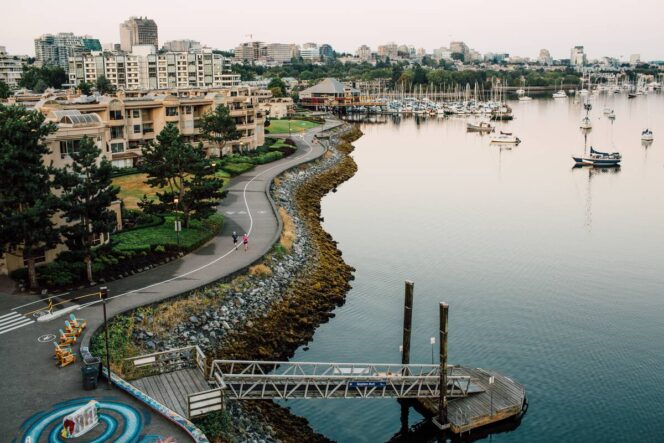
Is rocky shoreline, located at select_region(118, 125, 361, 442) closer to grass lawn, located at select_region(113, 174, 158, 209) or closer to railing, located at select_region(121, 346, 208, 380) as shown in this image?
railing, located at select_region(121, 346, 208, 380)

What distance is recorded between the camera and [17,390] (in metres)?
29.7

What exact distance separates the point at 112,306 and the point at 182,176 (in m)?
20.8

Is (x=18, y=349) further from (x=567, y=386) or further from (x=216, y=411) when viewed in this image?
(x=567, y=386)

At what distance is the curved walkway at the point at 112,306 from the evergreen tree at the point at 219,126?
80.0ft

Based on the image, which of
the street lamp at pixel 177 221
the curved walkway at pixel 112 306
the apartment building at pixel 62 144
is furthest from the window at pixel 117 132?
the street lamp at pixel 177 221

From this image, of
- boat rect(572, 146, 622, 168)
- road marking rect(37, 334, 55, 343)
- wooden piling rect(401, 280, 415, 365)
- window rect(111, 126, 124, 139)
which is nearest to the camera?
road marking rect(37, 334, 55, 343)

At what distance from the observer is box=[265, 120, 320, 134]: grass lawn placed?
141 meters

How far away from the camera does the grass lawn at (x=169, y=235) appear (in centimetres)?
5031

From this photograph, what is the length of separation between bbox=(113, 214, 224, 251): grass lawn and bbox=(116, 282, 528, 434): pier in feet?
51.3

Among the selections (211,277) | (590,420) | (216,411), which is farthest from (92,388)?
(590,420)

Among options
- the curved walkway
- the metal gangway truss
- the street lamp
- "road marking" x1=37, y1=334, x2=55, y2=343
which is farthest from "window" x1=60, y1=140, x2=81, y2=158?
the metal gangway truss

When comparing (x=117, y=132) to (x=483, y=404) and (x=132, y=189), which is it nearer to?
(x=132, y=189)

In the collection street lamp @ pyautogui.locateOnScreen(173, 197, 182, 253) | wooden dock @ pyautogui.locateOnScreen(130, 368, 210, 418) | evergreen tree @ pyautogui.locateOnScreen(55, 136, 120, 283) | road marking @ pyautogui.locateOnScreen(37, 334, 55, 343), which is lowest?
wooden dock @ pyautogui.locateOnScreen(130, 368, 210, 418)

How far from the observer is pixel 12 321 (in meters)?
37.2
